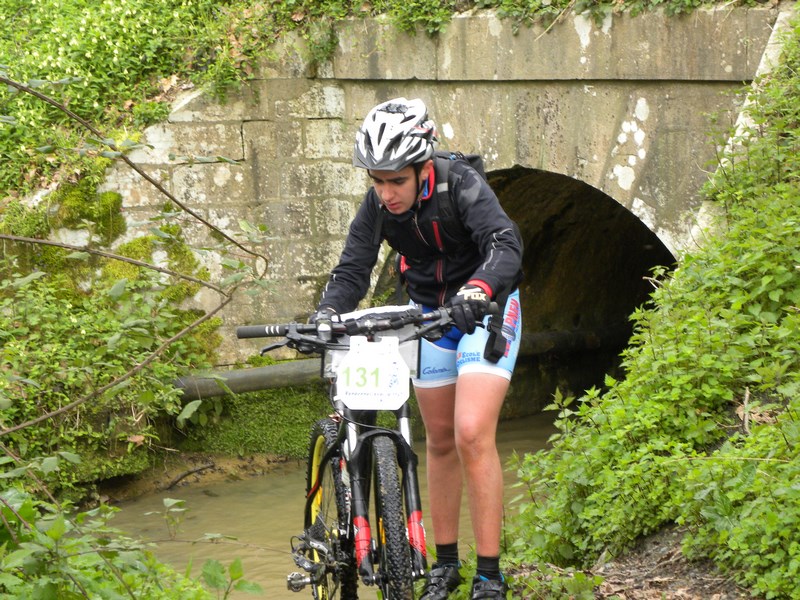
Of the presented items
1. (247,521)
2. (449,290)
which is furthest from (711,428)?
(247,521)

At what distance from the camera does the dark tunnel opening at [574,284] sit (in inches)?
359

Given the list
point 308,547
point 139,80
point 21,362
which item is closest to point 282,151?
point 139,80

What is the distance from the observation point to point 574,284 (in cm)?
998

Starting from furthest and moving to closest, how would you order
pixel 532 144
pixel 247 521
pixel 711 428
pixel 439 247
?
pixel 532 144, pixel 247 521, pixel 711 428, pixel 439 247

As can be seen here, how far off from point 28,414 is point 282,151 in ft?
8.84

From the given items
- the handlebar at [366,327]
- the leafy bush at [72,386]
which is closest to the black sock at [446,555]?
the handlebar at [366,327]

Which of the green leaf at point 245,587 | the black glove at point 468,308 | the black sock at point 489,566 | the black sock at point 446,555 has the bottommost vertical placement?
the black sock at point 446,555

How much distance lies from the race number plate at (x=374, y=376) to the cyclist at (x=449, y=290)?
8.0 inches

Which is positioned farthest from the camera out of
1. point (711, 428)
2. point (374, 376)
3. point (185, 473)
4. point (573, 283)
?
point (573, 283)

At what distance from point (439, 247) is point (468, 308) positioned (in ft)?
1.73

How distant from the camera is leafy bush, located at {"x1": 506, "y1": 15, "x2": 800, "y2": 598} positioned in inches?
149

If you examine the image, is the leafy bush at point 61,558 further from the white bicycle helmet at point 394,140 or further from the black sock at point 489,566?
the white bicycle helmet at point 394,140

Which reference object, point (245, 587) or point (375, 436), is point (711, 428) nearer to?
point (375, 436)

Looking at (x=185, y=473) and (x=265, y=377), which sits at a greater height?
(x=265, y=377)
